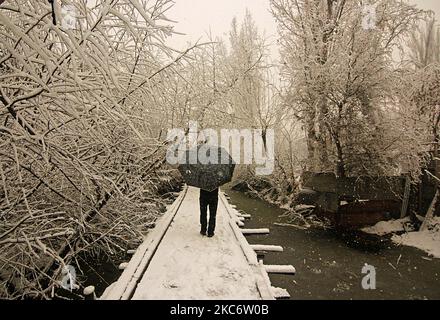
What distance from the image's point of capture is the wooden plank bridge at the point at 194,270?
3922mm

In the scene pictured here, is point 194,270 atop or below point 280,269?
atop

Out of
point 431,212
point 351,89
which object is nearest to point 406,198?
point 431,212

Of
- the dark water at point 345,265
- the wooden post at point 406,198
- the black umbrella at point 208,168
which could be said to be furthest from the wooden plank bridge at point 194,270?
the wooden post at point 406,198

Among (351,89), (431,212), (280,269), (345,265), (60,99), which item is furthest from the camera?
(431,212)

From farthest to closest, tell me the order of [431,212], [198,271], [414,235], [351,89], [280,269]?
[431,212] → [414,235] → [351,89] → [280,269] → [198,271]

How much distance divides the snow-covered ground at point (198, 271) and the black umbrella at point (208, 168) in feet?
3.74

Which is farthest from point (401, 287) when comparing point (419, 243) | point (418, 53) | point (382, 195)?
point (418, 53)

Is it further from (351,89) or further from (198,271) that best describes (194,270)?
(351,89)

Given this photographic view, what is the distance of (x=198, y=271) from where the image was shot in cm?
470

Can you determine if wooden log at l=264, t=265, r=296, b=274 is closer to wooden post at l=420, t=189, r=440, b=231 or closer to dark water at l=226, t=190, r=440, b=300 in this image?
dark water at l=226, t=190, r=440, b=300

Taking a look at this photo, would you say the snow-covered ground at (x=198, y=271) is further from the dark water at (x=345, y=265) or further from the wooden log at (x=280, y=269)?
the dark water at (x=345, y=265)

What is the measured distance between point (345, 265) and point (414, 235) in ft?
14.0

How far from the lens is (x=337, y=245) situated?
9867 millimetres
